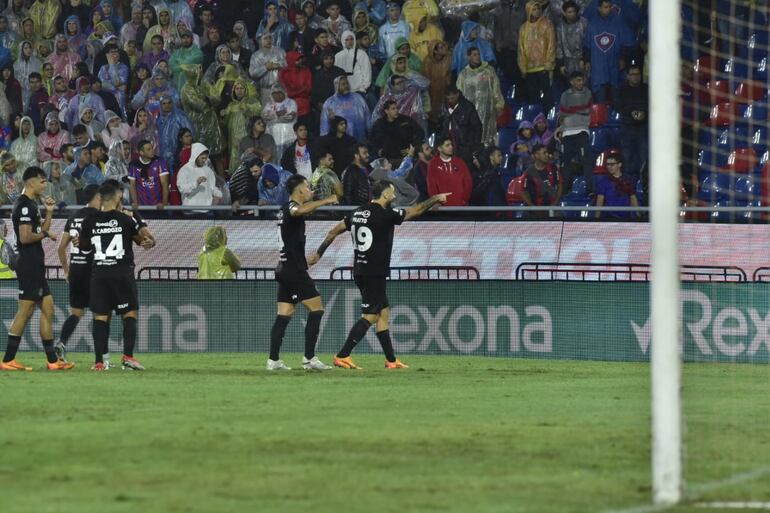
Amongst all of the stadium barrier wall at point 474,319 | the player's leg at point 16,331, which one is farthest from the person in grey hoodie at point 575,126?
the player's leg at point 16,331

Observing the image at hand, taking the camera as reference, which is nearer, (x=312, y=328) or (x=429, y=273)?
(x=312, y=328)

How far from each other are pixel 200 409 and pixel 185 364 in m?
7.31

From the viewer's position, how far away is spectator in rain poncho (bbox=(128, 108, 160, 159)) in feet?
87.4

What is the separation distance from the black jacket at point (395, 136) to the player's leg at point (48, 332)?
7.71 m

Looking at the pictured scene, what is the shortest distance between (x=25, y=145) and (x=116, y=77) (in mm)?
2052

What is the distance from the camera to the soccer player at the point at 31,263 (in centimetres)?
1798

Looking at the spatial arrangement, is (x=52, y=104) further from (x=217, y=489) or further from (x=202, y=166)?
(x=217, y=489)

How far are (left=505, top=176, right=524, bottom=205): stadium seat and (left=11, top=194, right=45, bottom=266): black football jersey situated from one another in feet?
26.5

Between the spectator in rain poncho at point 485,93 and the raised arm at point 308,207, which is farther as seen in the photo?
the spectator in rain poncho at point 485,93

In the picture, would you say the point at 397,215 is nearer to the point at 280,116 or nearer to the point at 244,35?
the point at 280,116

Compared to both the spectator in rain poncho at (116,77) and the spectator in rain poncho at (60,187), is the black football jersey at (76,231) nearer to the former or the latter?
the spectator in rain poncho at (60,187)

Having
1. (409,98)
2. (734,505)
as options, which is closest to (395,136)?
(409,98)

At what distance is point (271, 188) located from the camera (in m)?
24.9

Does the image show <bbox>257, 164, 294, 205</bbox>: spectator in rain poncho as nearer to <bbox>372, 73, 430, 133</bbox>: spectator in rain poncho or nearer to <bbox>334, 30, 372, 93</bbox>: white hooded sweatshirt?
<bbox>372, 73, 430, 133</bbox>: spectator in rain poncho
